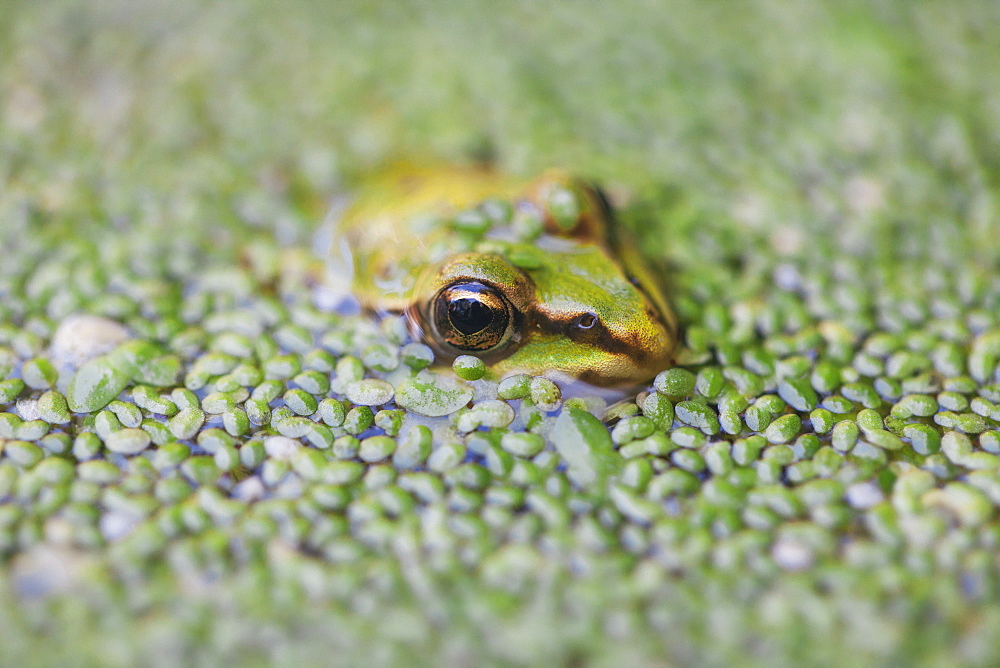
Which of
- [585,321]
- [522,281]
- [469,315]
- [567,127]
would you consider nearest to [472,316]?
[469,315]

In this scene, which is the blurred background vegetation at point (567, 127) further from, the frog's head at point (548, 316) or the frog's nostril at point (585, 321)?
the frog's nostril at point (585, 321)

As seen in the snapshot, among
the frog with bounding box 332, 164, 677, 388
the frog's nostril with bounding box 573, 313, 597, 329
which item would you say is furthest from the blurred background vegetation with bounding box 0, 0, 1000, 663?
the frog's nostril with bounding box 573, 313, 597, 329

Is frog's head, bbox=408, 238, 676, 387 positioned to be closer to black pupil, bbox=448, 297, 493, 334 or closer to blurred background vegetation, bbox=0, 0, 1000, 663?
black pupil, bbox=448, 297, 493, 334

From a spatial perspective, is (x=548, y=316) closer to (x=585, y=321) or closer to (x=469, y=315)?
(x=585, y=321)

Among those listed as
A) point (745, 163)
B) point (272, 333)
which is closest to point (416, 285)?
point (272, 333)

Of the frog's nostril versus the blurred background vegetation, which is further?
the blurred background vegetation

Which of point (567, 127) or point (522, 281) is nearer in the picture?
point (522, 281)

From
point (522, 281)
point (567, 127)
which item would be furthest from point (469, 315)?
point (567, 127)

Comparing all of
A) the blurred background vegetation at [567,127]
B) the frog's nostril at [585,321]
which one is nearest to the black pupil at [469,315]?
the frog's nostril at [585,321]
